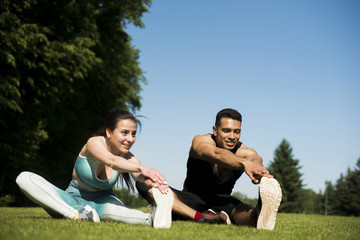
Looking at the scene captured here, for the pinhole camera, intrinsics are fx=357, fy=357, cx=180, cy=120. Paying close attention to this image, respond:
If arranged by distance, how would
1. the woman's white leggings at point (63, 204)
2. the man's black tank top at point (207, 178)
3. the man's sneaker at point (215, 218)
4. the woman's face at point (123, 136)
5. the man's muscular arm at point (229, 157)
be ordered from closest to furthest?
the man's muscular arm at point (229, 157), the woman's white leggings at point (63, 204), the woman's face at point (123, 136), the man's sneaker at point (215, 218), the man's black tank top at point (207, 178)

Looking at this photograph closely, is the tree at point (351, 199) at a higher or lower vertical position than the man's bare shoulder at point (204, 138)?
higher

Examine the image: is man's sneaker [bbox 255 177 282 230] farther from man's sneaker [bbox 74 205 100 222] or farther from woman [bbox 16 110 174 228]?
man's sneaker [bbox 74 205 100 222]

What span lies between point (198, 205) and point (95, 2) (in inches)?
622

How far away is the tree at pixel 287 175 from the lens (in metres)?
46.3

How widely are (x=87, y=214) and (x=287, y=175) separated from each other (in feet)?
155

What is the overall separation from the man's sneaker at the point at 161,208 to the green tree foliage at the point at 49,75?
10.9 m

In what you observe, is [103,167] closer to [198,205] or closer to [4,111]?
[198,205]

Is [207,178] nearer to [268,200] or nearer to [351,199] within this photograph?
[268,200]

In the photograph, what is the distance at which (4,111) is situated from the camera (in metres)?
13.8

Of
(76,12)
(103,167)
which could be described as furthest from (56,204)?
(76,12)

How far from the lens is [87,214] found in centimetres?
436

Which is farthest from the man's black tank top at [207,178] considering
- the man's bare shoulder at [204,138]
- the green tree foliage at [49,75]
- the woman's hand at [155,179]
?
the green tree foliage at [49,75]

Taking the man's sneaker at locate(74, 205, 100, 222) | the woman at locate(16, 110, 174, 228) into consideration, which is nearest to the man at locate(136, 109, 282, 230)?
Result: the woman at locate(16, 110, 174, 228)

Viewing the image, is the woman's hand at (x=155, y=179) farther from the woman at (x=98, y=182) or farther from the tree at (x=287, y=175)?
the tree at (x=287, y=175)
